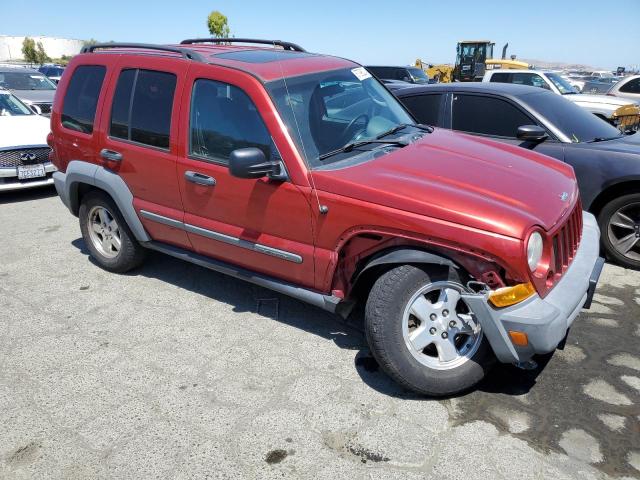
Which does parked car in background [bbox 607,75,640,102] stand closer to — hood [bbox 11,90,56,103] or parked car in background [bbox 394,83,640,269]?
parked car in background [bbox 394,83,640,269]

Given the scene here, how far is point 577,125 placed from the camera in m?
5.20

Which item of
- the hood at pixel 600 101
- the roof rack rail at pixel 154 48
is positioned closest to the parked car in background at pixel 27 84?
the roof rack rail at pixel 154 48

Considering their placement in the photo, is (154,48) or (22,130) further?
(22,130)

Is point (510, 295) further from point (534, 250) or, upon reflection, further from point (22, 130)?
point (22, 130)

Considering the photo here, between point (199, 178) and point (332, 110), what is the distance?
103 cm

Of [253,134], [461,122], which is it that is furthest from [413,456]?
[461,122]

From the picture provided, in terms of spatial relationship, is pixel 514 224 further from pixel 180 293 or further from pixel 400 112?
pixel 180 293

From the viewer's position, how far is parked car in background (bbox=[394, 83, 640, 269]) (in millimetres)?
4703

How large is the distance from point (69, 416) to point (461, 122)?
14.8 ft

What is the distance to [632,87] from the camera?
1245 cm

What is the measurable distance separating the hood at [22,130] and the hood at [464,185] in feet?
19.5

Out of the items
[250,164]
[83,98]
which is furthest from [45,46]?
[250,164]

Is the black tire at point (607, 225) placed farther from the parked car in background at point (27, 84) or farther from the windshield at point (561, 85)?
the parked car in background at point (27, 84)

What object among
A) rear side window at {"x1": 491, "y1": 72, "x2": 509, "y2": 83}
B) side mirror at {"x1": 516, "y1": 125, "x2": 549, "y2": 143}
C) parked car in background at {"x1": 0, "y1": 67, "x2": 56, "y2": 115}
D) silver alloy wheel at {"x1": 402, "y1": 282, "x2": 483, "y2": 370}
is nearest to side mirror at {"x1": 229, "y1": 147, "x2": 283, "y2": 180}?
silver alloy wheel at {"x1": 402, "y1": 282, "x2": 483, "y2": 370}
